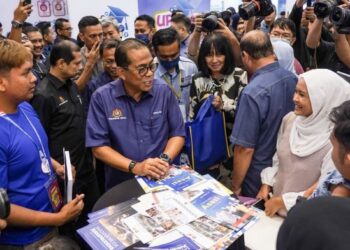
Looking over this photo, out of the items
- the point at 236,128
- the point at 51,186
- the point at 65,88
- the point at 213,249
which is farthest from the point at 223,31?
the point at 213,249

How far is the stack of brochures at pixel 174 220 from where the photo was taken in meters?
1.21

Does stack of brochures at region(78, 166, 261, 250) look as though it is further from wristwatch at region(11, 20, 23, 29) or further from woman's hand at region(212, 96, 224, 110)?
wristwatch at region(11, 20, 23, 29)

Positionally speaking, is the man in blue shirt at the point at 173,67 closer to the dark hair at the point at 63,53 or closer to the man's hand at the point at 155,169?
the dark hair at the point at 63,53

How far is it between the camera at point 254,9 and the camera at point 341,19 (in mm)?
837

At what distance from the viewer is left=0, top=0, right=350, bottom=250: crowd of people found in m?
1.47

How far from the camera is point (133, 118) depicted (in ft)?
6.28

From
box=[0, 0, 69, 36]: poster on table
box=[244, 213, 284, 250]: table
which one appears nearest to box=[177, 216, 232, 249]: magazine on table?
box=[244, 213, 284, 250]: table

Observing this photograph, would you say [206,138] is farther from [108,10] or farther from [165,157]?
[108,10]

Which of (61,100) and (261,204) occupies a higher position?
(61,100)

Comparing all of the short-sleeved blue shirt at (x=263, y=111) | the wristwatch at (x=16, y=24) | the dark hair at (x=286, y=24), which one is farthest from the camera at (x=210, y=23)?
the wristwatch at (x=16, y=24)

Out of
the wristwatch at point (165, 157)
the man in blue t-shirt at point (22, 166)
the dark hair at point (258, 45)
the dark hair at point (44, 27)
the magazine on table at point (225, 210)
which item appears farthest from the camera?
the dark hair at point (44, 27)

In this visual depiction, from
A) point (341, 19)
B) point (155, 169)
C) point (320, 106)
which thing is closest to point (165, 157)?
point (155, 169)

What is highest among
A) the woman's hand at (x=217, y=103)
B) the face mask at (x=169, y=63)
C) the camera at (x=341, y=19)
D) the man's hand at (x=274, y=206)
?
the camera at (x=341, y=19)

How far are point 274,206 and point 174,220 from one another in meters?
0.61
